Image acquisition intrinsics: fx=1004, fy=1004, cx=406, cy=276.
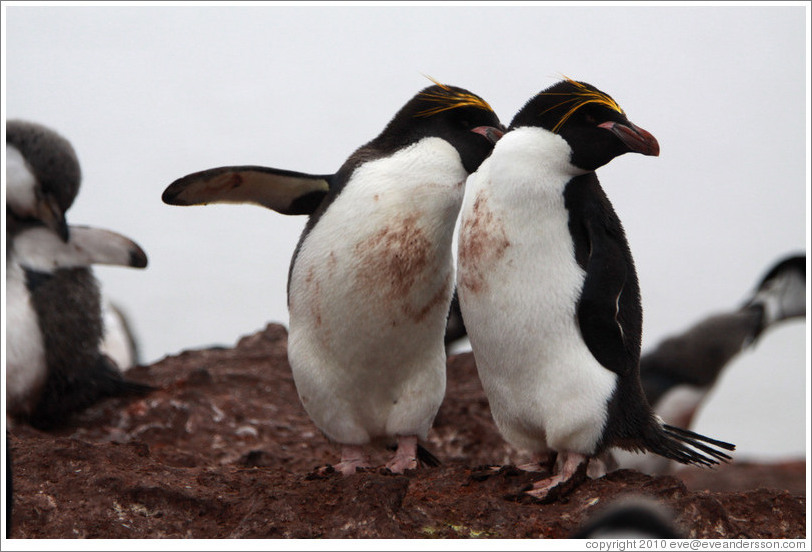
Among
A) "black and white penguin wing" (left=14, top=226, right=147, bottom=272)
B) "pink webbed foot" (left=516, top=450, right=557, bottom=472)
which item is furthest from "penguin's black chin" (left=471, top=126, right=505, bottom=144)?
"black and white penguin wing" (left=14, top=226, right=147, bottom=272)

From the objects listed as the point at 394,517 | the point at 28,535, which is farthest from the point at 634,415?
the point at 28,535

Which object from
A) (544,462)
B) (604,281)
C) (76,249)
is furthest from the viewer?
(76,249)

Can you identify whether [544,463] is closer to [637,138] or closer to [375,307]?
[375,307]

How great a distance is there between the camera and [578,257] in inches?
84.0

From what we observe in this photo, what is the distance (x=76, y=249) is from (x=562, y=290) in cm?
198

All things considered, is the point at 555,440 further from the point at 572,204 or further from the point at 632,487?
the point at 572,204

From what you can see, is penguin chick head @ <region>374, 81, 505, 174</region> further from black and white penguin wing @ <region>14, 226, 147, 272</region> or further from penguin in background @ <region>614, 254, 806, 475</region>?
penguin in background @ <region>614, 254, 806, 475</region>

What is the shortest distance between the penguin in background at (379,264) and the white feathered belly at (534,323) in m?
0.13

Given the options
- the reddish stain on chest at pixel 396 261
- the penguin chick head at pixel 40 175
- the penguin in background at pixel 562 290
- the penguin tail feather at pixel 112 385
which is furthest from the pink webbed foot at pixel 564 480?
the penguin chick head at pixel 40 175

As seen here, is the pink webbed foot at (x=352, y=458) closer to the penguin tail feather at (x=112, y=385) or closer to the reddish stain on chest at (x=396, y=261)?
the reddish stain on chest at (x=396, y=261)

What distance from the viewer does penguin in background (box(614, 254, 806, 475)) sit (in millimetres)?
3914

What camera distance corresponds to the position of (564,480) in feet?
6.74

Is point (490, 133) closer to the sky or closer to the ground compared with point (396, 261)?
closer to the sky

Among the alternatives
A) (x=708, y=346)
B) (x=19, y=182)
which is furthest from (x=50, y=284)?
(x=708, y=346)
